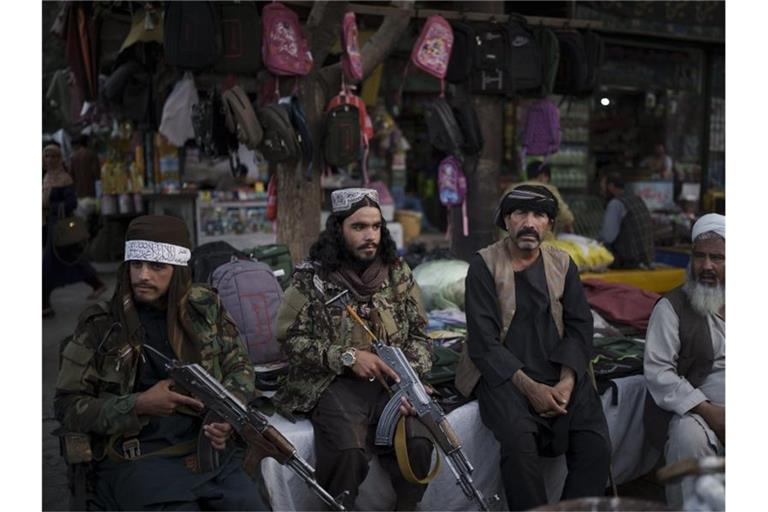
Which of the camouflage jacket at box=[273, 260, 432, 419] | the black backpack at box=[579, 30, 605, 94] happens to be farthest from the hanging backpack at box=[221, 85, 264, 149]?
the black backpack at box=[579, 30, 605, 94]

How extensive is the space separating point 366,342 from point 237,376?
63 centimetres

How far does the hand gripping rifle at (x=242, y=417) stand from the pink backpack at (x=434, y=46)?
12.5ft

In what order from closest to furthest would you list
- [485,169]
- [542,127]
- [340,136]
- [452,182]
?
[340,136]
[452,182]
[485,169]
[542,127]

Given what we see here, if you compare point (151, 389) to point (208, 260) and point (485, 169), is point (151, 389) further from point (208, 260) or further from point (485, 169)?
point (485, 169)

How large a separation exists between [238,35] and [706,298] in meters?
3.46

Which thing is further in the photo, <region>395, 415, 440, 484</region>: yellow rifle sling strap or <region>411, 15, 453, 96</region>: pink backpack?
<region>411, 15, 453, 96</region>: pink backpack

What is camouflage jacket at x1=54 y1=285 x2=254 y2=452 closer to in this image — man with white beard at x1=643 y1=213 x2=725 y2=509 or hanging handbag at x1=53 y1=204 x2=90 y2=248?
man with white beard at x1=643 y1=213 x2=725 y2=509

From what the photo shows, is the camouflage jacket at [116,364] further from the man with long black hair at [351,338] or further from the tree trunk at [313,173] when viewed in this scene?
the tree trunk at [313,173]

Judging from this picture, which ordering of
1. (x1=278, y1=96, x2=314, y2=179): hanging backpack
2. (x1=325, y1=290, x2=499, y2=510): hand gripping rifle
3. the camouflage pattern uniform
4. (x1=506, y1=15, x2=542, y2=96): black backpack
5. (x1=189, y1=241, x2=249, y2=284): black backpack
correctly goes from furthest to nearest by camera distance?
(x1=506, y1=15, x2=542, y2=96): black backpack < (x1=278, y1=96, x2=314, y2=179): hanging backpack < (x1=189, y1=241, x2=249, y2=284): black backpack < (x1=325, y1=290, x2=499, y2=510): hand gripping rifle < the camouflage pattern uniform

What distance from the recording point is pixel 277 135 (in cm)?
505

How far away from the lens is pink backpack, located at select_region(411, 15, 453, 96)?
5812 mm

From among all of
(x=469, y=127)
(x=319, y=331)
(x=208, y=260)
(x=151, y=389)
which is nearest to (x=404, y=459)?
(x=319, y=331)

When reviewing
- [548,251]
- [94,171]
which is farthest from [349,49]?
[94,171]

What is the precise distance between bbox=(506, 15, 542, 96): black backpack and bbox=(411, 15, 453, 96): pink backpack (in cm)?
62
